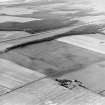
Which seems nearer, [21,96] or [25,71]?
[21,96]

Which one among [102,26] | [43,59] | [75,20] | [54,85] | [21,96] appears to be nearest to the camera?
[21,96]

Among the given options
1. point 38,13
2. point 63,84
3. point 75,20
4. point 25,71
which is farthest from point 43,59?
point 38,13

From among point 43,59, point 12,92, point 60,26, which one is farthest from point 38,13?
point 12,92

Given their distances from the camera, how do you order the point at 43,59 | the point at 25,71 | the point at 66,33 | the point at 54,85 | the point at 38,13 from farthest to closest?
1. the point at 38,13
2. the point at 66,33
3. the point at 43,59
4. the point at 25,71
5. the point at 54,85

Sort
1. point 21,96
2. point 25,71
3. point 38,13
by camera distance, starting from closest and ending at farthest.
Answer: point 21,96 < point 25,71 < point 38,13

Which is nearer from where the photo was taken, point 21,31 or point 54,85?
point 54,85

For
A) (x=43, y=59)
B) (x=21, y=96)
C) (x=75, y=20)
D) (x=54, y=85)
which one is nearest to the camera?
(x=21, y=96)

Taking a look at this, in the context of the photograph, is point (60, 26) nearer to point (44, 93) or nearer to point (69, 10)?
point (69, 10)

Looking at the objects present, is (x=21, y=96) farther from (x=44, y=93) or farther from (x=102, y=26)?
(x=102, y=26)
